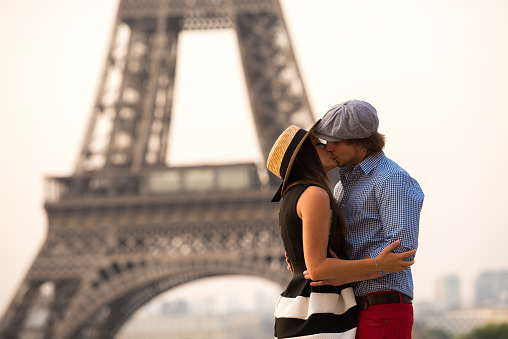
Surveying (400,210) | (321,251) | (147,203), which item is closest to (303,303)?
(321,251)

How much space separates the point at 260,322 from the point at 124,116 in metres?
124

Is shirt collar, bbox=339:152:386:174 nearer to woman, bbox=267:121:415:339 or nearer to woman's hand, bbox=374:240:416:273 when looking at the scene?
woman, bbox=267:121:415:339

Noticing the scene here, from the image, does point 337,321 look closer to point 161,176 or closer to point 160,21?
point 161,176

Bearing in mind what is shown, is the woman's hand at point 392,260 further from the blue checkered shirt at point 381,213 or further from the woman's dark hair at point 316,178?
the woman's dark hair at point 316,178

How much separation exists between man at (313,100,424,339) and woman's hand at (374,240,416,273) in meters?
0.05

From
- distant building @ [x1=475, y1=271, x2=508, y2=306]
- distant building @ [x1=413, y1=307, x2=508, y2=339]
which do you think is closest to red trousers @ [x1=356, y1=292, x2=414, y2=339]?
distant building @ [x1=413, y1=307, x2=508, y2=339]

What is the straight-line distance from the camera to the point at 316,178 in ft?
13.9

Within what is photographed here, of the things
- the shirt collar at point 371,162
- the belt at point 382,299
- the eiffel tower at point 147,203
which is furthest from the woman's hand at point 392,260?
the eiffel tower at point 147,203

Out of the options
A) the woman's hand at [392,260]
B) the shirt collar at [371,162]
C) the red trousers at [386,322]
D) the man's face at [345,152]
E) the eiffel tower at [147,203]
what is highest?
the eiffel tower at [147,203]

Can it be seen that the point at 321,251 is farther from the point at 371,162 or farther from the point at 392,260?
the point at 371,162

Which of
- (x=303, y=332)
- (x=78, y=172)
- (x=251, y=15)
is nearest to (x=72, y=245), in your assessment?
(x=78, y=172)

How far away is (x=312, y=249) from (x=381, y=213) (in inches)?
13.6

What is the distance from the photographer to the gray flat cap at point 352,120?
4.17 meters

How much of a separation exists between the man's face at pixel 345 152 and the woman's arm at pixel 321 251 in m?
0.30
